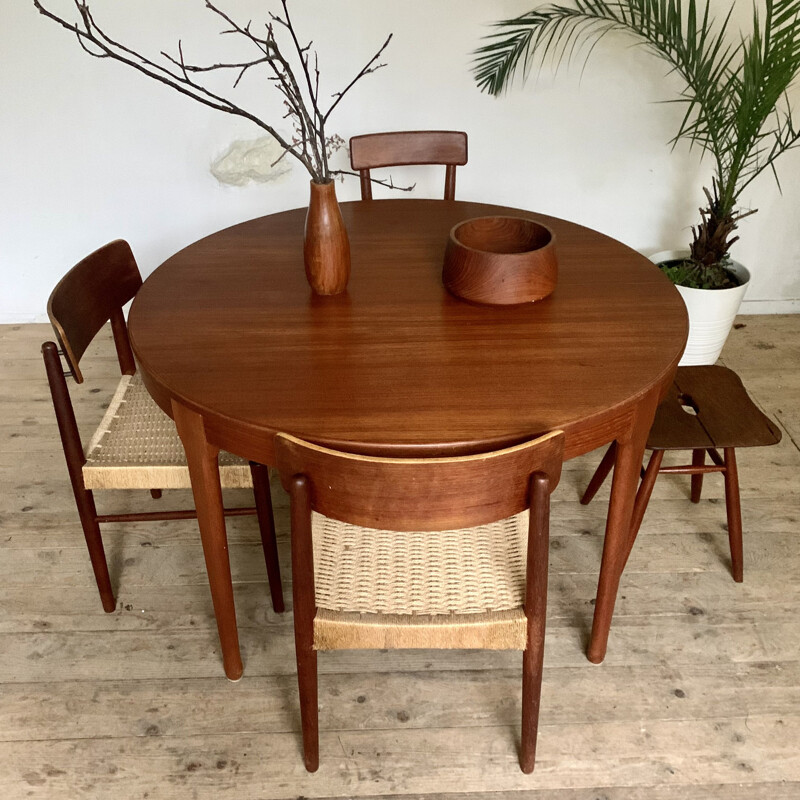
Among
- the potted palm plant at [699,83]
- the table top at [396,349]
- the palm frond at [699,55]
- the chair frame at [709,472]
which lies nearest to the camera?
the table top at [396,349]

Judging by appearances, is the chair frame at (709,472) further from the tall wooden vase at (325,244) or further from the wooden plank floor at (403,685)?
the tall wooden vase at (325,244)

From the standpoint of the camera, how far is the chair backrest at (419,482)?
105 cm

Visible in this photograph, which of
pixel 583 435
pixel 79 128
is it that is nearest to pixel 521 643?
pixel 583 435

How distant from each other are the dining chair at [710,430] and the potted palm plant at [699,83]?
2.48 feet

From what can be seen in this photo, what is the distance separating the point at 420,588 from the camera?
1.32m

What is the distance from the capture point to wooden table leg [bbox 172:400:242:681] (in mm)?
1308

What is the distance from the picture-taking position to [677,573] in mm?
1936

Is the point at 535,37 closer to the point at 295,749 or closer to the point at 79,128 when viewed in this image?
the point at 79,128

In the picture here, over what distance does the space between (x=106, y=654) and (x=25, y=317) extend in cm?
195

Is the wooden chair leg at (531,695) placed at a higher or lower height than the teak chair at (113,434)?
lower

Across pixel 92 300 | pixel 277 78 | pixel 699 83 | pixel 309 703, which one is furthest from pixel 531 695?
pixel 699 83

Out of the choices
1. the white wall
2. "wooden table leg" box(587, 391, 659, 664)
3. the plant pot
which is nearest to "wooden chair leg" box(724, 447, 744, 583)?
"wooden table leg" box(587, 391, 659, 664)

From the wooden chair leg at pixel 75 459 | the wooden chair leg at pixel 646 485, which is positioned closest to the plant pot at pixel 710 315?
the wooden chair leg at pixel 646 485

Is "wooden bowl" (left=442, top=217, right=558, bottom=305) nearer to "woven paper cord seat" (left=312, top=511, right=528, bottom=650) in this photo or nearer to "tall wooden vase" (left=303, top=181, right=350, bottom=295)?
"tall wooden vase" (left=303, top=181, right=350, bottom=295)
